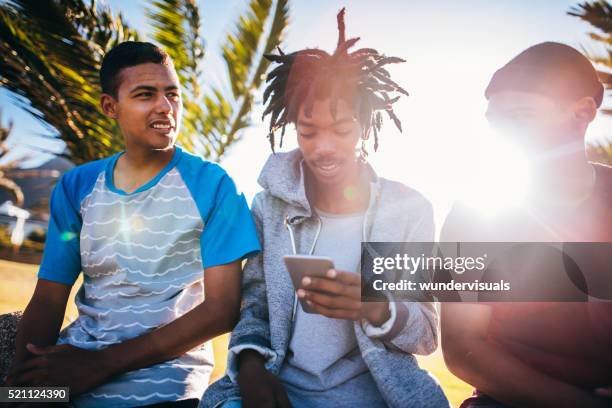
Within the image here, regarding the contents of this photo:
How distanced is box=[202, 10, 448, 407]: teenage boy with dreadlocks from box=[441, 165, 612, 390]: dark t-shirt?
32 cm

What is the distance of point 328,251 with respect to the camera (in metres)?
2.45

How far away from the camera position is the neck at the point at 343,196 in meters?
2.57

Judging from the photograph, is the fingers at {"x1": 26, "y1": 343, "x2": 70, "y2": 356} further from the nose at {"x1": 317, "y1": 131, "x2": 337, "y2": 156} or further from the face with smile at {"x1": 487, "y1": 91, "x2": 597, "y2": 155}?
the face with smile at {"x1": 487, "y1": 91, "x2": 597, "y2": 155}

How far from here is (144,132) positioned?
2535 mm

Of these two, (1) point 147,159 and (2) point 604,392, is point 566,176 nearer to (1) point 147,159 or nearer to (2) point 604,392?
(2) point 604,392

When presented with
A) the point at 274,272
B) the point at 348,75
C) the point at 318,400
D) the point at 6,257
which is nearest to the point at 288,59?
the point at 348,75

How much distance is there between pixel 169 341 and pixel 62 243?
95 centimetres

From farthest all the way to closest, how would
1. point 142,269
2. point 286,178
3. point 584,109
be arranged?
point 286,178 < point 142,269 < point 584,109

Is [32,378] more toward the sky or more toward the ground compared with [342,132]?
more toward the ground

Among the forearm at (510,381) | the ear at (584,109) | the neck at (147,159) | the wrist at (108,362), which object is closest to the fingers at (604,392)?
the forearm at (510,381)

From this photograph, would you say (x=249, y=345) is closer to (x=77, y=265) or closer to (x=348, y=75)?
(x=77, y=265)

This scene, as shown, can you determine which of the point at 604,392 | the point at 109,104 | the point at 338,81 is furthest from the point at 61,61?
the point at 604,392

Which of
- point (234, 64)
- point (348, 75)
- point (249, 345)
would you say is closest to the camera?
point (249, 345)

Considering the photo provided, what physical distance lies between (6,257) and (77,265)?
14976 millimetres
